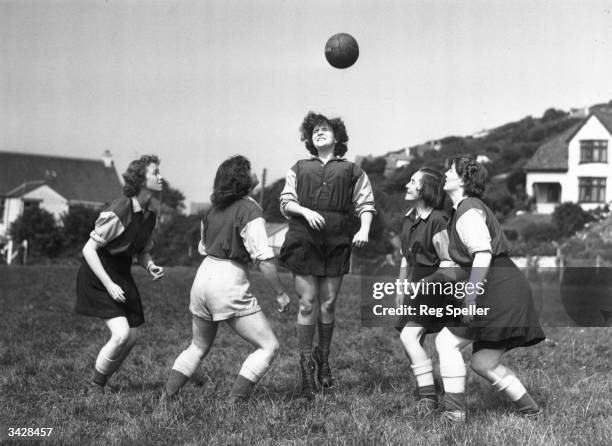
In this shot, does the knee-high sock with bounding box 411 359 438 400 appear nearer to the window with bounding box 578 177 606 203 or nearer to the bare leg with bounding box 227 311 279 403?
the bare leg with bounding box 227 311 279 403

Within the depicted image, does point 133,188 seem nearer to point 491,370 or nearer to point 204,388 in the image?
point 204,388

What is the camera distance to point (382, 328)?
32.0 feet

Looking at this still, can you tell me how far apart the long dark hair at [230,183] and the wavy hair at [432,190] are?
1366 millimetres

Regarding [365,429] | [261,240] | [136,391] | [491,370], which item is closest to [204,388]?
[136,391]

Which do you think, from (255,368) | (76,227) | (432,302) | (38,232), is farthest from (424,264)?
(38,232)

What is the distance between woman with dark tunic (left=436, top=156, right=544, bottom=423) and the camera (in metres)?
4.99

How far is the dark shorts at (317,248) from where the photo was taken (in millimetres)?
6102

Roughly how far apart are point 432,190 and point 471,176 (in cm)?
72

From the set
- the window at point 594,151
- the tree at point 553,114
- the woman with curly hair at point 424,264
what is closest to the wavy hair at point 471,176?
the woman with curly hair at point 424,264

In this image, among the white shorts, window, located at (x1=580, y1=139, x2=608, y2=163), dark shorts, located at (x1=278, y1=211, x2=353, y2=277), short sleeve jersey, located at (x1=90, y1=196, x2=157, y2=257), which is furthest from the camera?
window, located at (x1=580, y1=139, x2=608, y2=163)

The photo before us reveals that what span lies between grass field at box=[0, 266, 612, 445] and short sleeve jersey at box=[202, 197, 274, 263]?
1.06m

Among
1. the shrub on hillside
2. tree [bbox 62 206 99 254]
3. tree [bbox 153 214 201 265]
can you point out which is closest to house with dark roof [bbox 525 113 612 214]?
the shrub on hillside

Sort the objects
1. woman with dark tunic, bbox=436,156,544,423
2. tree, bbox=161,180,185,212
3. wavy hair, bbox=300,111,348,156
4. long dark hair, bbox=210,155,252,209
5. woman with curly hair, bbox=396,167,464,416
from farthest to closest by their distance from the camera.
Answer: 1. tree, bbox=161,180,185,212
2. wavy hair, bbox=300,111,348,156
3. woman with curly hair, bbox=396,167,464,416
4. long dark hair, bbox=210,155,252,209
5. woman with dark tunic, bbox=436,156,544,423

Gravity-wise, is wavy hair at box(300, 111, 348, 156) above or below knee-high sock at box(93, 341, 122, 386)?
above
